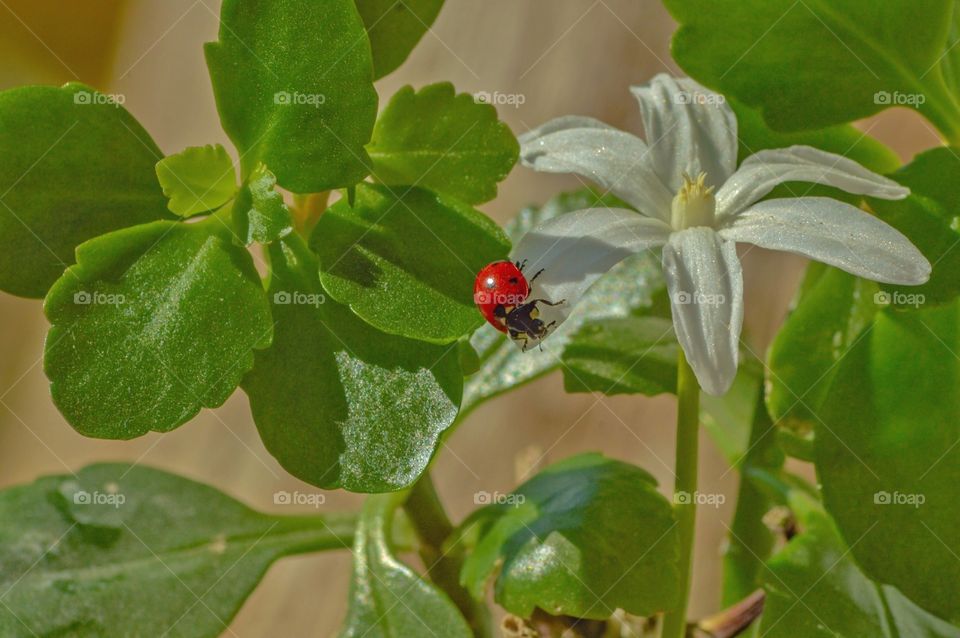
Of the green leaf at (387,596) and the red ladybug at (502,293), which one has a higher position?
the red ladybug at (502,293)

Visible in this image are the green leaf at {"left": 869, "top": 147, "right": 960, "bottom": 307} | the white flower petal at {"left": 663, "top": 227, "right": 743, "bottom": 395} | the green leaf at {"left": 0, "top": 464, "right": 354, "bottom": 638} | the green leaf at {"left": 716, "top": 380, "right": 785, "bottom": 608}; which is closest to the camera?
the white flower petal at {"left": 663, "top": 227, "right": 743, "bottom": 395}

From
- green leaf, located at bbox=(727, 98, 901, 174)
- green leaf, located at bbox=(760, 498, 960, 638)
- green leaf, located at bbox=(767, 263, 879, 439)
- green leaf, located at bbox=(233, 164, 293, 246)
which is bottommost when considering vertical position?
green leaf, located at bbox=(760, 498, 960, 638)

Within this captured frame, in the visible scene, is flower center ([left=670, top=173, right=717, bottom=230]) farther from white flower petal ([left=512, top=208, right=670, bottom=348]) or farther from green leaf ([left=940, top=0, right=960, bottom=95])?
green leaf ([left=940, top=0, right=960, bottom=95])

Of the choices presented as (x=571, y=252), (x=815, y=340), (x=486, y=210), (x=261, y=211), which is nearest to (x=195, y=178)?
(x=261, y=211)

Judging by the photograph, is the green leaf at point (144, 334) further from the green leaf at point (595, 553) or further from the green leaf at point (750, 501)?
the green leaf at point (750, 501)

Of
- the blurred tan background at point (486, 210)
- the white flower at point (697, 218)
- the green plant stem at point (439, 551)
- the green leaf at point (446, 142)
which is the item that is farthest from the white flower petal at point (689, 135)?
the blurred tan background at point (486, 210)

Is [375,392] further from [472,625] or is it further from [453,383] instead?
[472,625]

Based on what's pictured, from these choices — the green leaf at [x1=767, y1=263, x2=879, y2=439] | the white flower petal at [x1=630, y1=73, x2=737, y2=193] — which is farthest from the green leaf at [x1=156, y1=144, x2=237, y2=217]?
the green leaf at [x1=767, y1=263, x2=879, y2=439]
